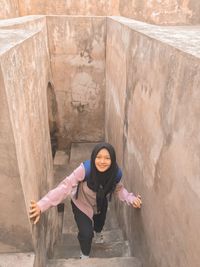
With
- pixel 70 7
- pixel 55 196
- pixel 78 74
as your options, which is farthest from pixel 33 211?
pixel 70 7

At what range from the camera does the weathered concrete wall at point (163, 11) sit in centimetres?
733

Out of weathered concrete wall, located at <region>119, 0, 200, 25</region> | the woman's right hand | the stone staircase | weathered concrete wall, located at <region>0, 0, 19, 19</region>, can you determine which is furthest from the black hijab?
weathered concrete wall, located at <region>119, 0, 200, 25</region>

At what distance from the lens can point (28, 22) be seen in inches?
170

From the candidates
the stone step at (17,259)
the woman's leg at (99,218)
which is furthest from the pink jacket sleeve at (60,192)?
the woman's leg at (99,218)

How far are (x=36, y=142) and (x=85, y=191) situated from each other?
727mm

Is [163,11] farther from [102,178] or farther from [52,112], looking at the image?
[102,178]

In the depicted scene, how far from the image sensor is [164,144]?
2.10 metres

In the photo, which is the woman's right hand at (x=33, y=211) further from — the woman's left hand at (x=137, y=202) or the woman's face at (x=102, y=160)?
the woman's left hand at (x=137, y=202)

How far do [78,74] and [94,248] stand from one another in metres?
4.01

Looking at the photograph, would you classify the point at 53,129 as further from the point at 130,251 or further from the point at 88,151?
the point at 130,251

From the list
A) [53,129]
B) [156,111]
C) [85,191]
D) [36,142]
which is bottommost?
[53,129]

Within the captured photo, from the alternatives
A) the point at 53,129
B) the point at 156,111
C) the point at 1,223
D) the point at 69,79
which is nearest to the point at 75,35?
the point at 69,79

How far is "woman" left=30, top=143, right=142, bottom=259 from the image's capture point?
8.23 ft

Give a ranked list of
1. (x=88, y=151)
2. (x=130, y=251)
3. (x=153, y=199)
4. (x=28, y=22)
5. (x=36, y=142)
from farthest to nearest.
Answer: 1. (x=88, y=151)
2. (x=28, y=22)
3. (x=130, y=251)
4. (x=36, y=142)
5. (x=153, y=199)
